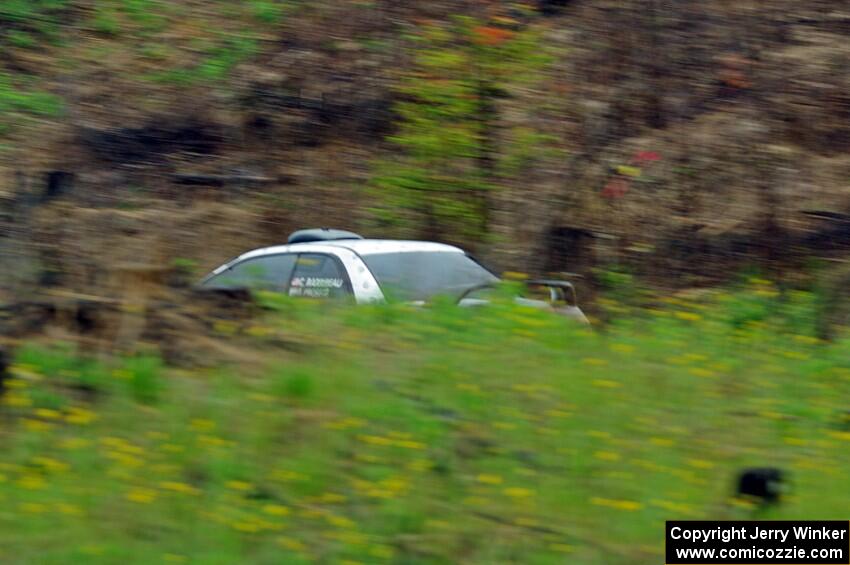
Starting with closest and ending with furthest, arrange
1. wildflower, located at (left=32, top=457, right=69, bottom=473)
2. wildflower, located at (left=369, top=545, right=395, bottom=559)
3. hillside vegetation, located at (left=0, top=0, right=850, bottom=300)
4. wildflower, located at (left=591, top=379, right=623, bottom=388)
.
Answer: wildflower, located at (left=369, top=545, right=395, bottom=559) → wildflower, located at (left=32, top=457, right=69, bottom=473) → wildflower, located at (left=591, top=379, right=623, bottom=388) → hillside vegetation, located at (left=0, top=0, right=850, bottom=300)

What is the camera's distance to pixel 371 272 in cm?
996

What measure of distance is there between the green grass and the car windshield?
2167 millimetres

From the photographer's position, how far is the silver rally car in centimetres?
963

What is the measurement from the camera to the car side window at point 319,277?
32.4 feet

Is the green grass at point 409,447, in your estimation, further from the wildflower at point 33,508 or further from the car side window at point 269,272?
the car side window at point 269,272

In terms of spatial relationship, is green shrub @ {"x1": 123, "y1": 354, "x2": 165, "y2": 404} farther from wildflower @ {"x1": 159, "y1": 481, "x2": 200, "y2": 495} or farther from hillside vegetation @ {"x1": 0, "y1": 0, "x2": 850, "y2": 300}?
hillside vegetation @ {"x1": 0, "y1": 0, "x2": 850, "y2": 300}

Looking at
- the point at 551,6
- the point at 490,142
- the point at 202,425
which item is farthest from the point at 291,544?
the point at 551,6

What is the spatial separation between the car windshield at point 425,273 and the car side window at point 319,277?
0.28 m

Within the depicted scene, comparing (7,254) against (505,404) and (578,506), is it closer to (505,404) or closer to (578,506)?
(505,404)

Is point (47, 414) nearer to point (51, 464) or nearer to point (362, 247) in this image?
point (51, 464)

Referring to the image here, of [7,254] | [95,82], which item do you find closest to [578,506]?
[7,254]

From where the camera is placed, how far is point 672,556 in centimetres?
483

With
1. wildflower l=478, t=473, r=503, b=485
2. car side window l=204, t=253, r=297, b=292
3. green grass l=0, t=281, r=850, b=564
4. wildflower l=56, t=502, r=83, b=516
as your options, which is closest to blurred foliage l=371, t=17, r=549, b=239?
car side window l=204, t=253, r=297, b=292

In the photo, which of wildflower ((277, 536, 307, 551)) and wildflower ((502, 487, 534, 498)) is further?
wildflower ((502, 487, 534, 498))
